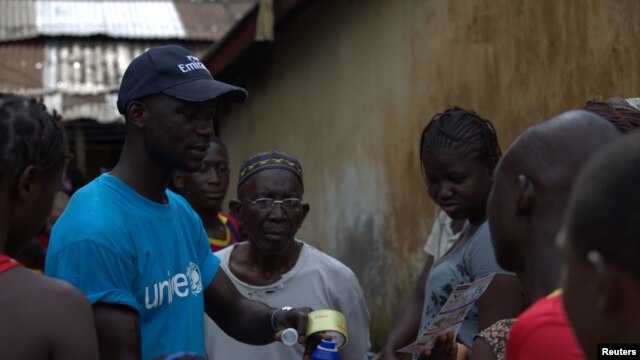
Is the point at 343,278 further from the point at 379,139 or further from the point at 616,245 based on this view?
the point at 379,139

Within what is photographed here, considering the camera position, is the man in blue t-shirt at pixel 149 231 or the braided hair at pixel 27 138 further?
the man in blue t-shirt at pixel 149 231

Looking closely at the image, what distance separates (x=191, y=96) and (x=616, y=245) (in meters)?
2.29

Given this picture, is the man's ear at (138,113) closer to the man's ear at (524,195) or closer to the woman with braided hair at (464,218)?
the woman with braided hair at (464,218)

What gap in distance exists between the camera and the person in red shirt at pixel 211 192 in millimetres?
6848

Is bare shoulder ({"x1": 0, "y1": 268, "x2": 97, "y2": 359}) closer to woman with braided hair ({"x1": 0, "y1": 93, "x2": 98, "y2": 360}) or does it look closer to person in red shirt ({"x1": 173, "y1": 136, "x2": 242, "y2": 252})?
woman with braided hair ({"x1": 0, "y1": 93, "x2": 98, "y2": 360})

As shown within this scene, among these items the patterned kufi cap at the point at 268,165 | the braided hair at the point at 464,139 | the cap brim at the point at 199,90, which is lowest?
the patterned kufi cap at the point at 268,165

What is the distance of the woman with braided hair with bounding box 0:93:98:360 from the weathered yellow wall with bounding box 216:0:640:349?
3.84 m

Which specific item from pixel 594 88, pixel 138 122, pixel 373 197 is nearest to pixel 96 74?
pixel 373 197

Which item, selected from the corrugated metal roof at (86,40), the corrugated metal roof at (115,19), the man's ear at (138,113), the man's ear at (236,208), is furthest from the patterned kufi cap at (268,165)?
the corrugated metal roof at (115,19)

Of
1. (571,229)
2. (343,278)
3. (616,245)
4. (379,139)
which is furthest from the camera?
(379,139)

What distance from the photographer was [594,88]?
6.00 metres

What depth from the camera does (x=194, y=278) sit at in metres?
3.80

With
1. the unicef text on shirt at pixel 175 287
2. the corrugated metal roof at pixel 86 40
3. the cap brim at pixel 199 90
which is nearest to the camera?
the unicef text on shirt at pixel 175 287

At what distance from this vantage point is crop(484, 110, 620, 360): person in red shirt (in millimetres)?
2502
